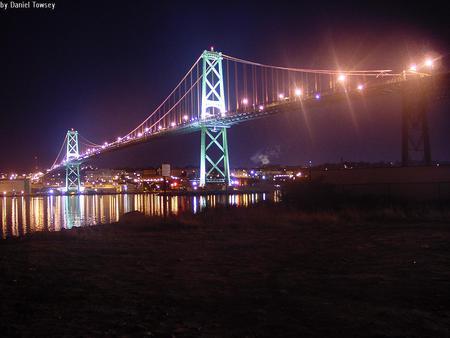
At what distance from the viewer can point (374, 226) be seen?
14.0 metres

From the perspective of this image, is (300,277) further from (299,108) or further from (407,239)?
(299,108)

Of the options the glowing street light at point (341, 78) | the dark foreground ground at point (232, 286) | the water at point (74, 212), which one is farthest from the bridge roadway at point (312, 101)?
the dark foreground ground at point (232, 286)

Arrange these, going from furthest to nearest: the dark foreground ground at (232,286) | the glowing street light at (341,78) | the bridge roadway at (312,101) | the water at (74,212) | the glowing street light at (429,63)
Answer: the glowing street light at (341,78), the glowing street light at (429,63), the bridge roadway at (312,101), the water at (74,212), the dark foreground ground at (232,286)

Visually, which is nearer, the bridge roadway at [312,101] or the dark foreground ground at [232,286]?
the dark foreground ground at [232,286]

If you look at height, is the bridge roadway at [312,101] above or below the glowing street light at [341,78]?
below

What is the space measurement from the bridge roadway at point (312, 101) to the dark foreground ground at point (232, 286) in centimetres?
2513

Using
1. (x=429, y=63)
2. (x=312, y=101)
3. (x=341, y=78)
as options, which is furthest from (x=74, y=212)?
(x=429, y=63)

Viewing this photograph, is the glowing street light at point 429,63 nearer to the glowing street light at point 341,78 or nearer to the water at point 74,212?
the glowing street light at point 341,78

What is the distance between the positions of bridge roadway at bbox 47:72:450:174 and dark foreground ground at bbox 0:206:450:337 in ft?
82.4

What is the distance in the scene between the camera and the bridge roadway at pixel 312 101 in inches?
1342

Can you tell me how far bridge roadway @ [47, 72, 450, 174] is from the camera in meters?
34.1

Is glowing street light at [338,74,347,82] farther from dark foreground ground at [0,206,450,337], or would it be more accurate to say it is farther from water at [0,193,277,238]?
dark foreground ground at [0,206,450,337]

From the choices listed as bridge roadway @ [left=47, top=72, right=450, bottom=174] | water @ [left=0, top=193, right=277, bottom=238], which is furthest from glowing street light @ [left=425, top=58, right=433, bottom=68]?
water @ [left=0, top=193, right=277, bottom=238]

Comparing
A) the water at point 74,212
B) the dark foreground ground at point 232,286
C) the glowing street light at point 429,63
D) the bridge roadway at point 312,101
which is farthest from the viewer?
the glowing street light at point 429,63
